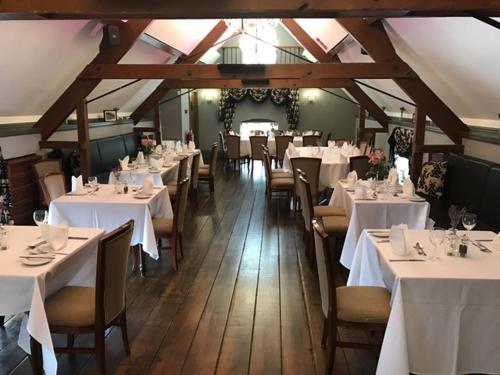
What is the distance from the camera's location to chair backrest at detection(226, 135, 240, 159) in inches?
433

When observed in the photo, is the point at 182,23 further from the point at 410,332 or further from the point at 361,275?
the point at 410,332

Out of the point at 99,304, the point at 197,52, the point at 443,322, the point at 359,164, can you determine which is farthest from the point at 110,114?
the point at 443,322

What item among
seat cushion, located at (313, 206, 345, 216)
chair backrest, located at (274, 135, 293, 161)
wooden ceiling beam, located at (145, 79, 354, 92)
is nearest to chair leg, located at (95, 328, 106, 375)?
seat cushion, located at (313, 206, 345, 216)

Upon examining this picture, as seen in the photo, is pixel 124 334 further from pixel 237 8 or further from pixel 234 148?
pixel 234 148

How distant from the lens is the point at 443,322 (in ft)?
8.14

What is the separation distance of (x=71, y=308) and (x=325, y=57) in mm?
8558

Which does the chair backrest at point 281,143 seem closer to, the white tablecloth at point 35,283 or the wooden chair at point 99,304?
the white tablecloth at point 35,283

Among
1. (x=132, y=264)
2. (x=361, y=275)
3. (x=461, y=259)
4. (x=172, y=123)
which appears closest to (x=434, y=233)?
(x=461, y=259)

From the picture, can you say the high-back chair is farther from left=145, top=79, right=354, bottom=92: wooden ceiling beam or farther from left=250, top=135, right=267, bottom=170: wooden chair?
left=250, top=135, right=267, bottom=170: wooden chair

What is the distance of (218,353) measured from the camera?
3041 mm

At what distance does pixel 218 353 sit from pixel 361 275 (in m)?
1.15

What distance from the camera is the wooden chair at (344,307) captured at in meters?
2.62

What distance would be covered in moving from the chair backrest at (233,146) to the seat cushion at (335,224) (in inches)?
254

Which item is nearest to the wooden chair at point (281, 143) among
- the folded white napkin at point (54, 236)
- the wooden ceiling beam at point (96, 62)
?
the wooden ceiling beam at point (96, 62)
